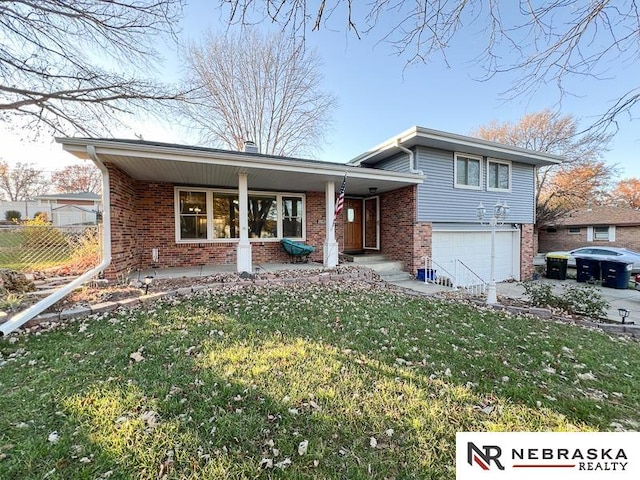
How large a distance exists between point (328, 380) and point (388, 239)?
8182 mm

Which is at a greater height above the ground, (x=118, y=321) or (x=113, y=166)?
(x=113, y=166)

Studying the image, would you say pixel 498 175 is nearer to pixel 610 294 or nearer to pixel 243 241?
pixel 610 294

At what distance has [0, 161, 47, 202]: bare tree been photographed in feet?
89.2

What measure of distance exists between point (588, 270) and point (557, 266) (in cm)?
98

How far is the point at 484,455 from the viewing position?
→ 184 centimetres

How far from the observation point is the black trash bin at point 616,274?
32.8ft

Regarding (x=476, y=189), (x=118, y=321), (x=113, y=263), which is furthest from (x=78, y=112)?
(x=476, y=189)

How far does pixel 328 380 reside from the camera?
260cm

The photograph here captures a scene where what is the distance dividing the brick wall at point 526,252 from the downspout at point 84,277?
44.6ft

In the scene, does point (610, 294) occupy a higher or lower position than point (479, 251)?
lower

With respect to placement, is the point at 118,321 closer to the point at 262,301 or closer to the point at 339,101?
the point at 262,301

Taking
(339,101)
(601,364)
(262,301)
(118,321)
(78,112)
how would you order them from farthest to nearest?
(339,101) → (78,112) → (262,301) → (118,321) → (601,364)

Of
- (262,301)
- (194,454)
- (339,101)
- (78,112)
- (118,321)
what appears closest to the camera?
(194,454)

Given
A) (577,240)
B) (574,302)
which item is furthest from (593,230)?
(574,302)
